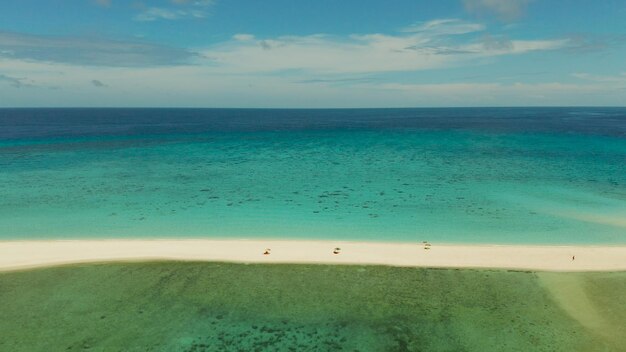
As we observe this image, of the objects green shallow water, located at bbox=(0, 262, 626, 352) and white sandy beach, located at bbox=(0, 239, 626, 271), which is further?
white sandy beach, located at bbox=(0, 239, 626, 271)

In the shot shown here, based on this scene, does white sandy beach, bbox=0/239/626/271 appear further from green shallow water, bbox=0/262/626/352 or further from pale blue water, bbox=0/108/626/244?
pale blue water, bbox=0/108/626/244

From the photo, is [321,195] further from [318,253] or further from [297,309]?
[297,309]

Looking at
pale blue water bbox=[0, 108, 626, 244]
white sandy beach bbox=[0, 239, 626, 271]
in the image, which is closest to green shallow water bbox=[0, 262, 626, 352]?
white sandy beach bbox=[0, 239, 626, 271]

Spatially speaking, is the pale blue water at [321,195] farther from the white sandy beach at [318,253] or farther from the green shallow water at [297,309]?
the green shallow water at [297,309]

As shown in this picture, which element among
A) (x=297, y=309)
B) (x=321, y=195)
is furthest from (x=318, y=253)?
(x=321, y=195)

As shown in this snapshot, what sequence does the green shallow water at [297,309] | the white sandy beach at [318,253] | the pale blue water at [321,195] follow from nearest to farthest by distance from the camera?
the green shallow water at [297,309], the white sandy beach at [318,253], the pale blue water at [321,195]

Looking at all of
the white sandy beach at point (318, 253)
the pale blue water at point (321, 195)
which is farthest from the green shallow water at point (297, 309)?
the pale blue water at point (321, 195)
